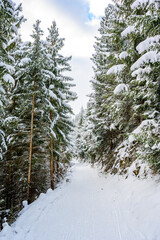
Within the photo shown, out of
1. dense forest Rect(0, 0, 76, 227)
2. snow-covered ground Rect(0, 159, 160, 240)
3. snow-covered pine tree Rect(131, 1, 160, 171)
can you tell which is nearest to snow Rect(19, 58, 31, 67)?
dense forest Rect(0, 0, 76, 227)

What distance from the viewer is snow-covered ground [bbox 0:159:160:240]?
158 inches

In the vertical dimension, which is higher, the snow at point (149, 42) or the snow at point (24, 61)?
the snow at point (24, 61)

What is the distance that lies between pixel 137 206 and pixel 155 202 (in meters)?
0.85

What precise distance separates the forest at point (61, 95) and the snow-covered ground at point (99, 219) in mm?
1113

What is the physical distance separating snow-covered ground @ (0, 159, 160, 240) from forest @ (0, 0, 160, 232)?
3.65ft

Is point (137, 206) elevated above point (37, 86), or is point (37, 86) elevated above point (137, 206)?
point (37, 86)

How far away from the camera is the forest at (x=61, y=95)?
5395 mm

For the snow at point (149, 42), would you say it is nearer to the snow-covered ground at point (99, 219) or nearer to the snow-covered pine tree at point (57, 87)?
the snow-covered ground at point (99, 219)

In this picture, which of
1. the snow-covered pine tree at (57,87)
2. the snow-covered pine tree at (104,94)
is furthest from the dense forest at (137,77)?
the snow-covered pine tree at (57,87)

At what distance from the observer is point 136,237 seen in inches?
148

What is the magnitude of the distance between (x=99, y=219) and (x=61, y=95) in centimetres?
810

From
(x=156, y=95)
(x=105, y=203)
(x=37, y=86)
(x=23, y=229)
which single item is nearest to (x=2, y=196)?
(x=23, y=229)

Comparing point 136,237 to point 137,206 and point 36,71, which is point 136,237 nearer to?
point 137,206

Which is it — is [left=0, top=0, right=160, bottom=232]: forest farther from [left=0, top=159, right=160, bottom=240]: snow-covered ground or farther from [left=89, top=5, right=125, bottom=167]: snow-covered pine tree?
[left=0, top=159, right=160, bottom=240]: snow-covered ground
